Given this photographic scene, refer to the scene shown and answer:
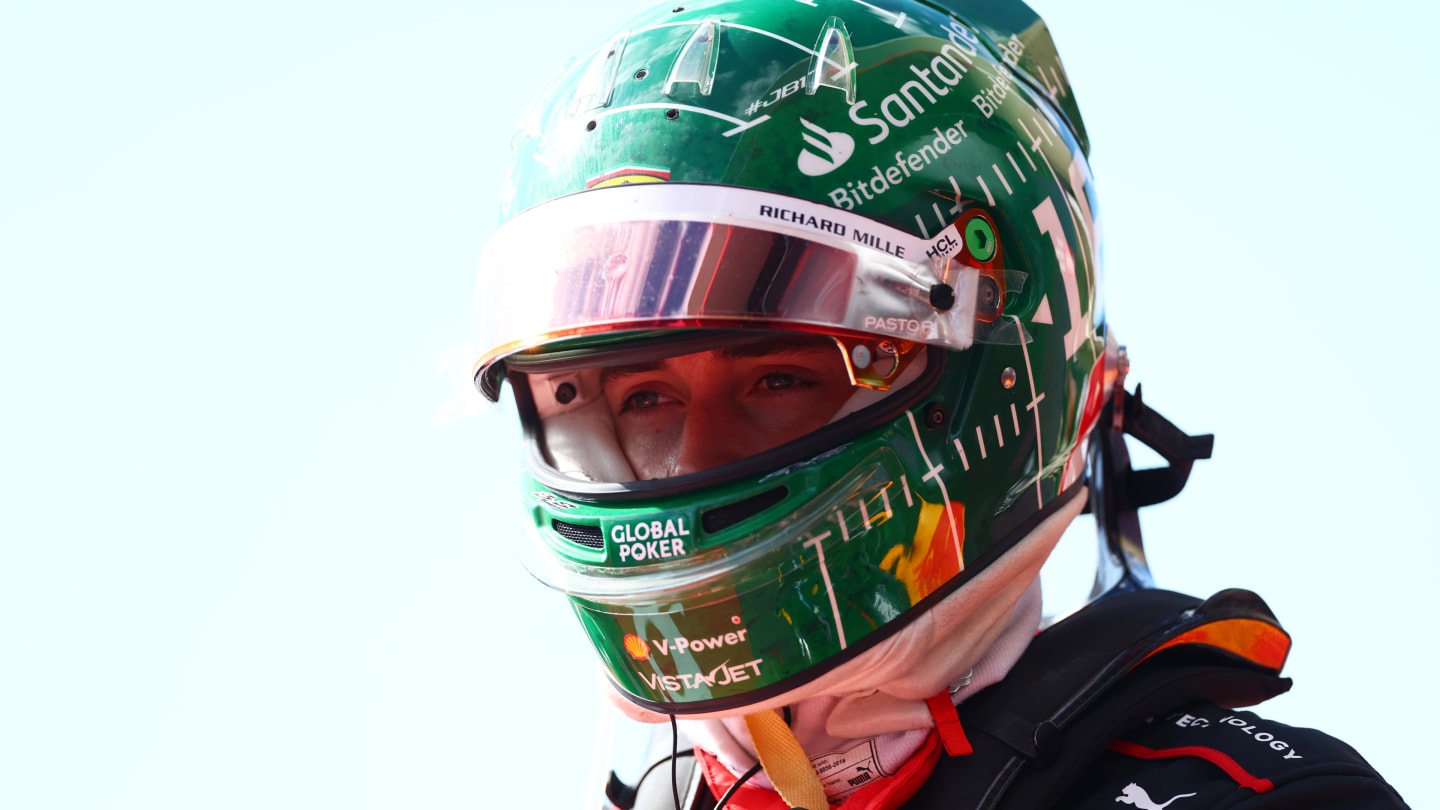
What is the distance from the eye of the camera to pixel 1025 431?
2572 mm

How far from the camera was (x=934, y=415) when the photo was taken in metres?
2.47

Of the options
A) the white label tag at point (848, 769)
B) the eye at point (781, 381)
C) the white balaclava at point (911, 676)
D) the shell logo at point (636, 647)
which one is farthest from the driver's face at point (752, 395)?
the white label tag at point (848, 769)

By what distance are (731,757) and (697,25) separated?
1378 mm

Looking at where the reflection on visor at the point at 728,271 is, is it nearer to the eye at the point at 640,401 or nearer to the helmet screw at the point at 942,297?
the helmet screw at the point at 942,297

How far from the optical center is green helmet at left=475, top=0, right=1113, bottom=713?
2.39m

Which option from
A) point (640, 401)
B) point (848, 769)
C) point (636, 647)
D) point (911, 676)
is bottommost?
point (848, 769)

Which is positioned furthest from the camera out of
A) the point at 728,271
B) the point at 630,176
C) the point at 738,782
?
the point at 738,782

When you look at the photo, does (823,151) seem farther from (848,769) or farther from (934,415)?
(848,769)

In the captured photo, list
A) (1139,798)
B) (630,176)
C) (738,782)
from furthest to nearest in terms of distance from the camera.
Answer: (738,782)
(630,176)
(1139,798)

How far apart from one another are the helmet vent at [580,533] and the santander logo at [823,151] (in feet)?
2.47

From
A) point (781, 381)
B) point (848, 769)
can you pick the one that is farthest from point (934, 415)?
point (848, 769)

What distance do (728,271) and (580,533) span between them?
1.92 feet

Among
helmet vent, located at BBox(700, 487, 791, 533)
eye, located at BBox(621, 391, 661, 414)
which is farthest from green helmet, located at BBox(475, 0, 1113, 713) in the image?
eye, located at BBox(621, 391, 661, 414)

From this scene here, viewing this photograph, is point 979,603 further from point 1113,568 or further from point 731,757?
point 1113,568
